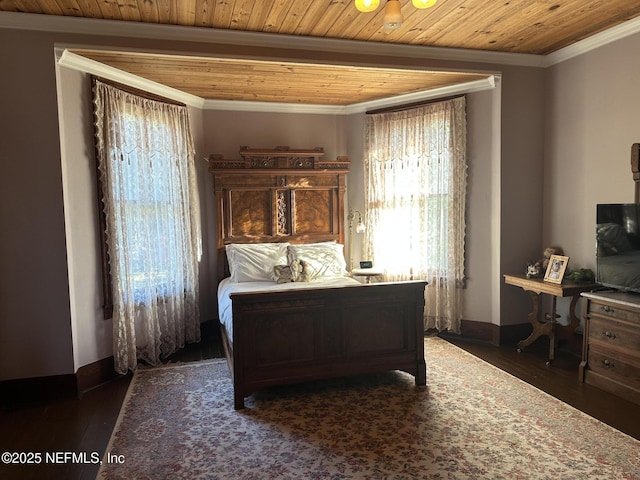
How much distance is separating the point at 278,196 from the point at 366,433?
2.97 meters

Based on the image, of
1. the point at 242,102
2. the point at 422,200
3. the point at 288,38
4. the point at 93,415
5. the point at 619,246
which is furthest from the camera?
the point at 242,102

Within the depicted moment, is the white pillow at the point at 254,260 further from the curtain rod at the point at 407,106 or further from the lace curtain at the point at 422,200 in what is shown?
the curtain rod at the point at 407,106

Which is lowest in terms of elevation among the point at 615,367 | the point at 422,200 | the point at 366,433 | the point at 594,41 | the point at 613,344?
the point at 366,433

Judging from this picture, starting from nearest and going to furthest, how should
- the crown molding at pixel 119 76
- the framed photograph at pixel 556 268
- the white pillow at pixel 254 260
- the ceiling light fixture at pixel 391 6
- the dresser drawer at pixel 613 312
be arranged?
the ceiling light fixture at pixel 391 6
the dresser drawer at pixel 613 312
the crown molding at pixel 119 76
the framed photograph at pixel 556 268
the white pillow at pixel 254 260

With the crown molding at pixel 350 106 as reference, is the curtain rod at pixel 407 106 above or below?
below

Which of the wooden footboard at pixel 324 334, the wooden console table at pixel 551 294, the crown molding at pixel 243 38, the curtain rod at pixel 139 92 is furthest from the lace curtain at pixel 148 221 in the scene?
the wooden console table at pixel 551 294

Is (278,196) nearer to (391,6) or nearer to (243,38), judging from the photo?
(243,38)

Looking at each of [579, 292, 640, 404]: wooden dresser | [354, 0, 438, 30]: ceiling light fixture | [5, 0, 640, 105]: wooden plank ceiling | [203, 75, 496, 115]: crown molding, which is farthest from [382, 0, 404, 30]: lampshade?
[579, 292, 640, 404]: wooden dresser

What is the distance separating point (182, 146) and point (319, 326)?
A: 239 cm

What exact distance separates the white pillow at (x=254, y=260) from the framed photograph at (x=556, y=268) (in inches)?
98.7

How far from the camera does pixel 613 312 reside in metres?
3.08

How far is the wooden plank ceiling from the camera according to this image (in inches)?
118

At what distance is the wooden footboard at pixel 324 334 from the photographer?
309 centimetres

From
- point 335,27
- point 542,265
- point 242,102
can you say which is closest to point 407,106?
point 335,27
